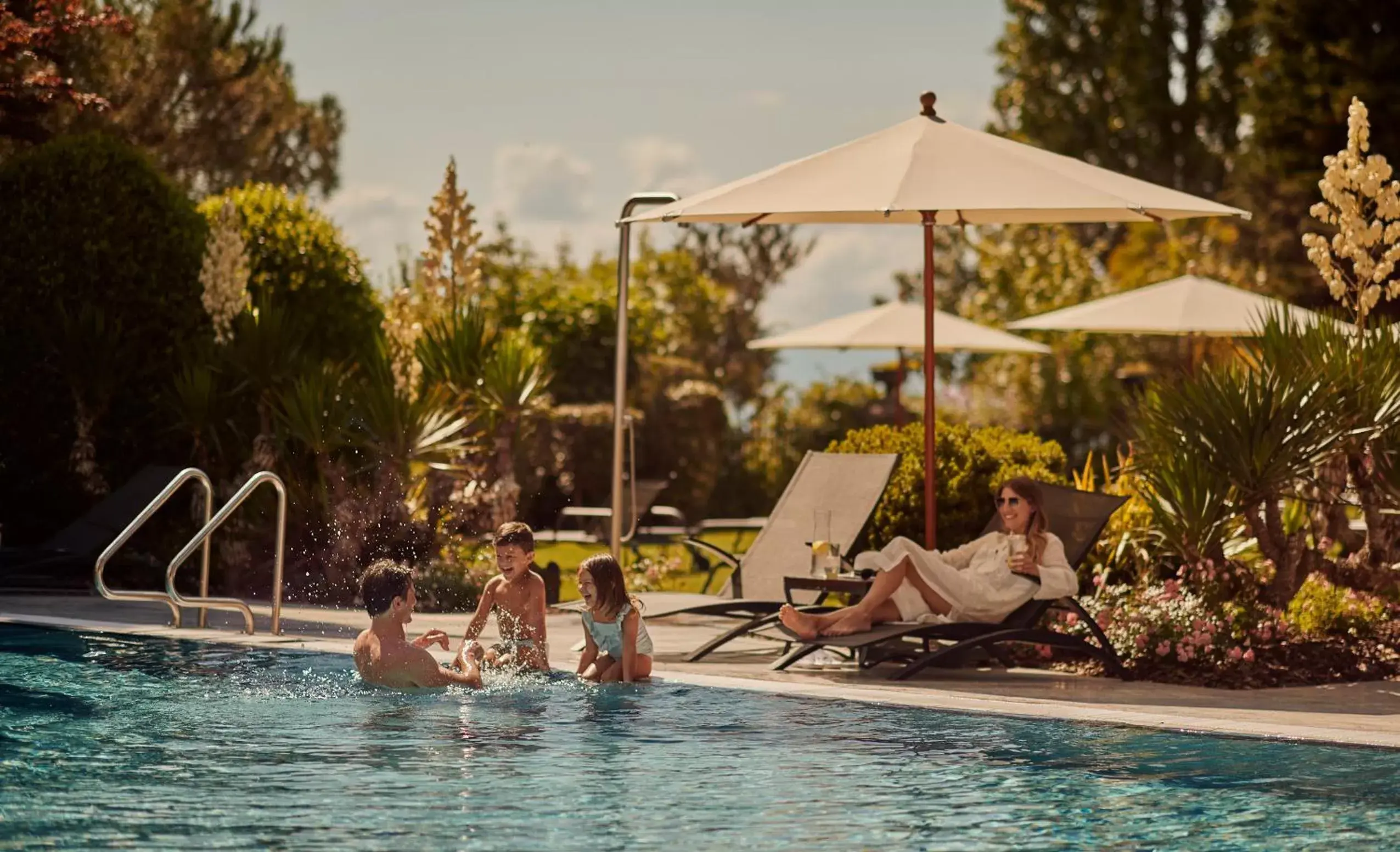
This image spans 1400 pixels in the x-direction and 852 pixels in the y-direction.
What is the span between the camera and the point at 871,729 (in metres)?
8.19

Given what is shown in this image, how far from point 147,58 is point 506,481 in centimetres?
2531

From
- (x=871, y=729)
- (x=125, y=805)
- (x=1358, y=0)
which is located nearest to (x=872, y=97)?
(x=1358, y=0)

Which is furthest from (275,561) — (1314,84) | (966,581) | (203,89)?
(203,89)

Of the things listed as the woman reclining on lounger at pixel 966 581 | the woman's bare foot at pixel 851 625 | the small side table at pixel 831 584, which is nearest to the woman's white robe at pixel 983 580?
the woman reclining on lounger at pixel 966 581

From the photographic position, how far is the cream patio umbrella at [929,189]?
973 cm

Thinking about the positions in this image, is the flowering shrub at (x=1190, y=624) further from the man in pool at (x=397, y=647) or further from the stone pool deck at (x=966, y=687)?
the man in pool at (x=397, y=647)

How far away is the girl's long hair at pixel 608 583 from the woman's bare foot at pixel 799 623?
31.8 inches

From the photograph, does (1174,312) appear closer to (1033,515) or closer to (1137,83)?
(1033,515)

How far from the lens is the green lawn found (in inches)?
610

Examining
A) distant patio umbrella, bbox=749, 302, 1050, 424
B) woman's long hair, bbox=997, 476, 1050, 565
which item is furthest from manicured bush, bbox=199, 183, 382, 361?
woman's long hair, bbox=997, 476, 1050, 565

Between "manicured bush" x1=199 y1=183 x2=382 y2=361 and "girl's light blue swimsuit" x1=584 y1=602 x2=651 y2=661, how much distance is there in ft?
21.6

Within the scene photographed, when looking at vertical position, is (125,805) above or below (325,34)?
below

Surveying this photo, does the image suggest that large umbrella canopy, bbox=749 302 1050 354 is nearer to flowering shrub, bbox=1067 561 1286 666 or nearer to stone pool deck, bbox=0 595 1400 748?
stone pool deck, bbox=0 595 1400 748

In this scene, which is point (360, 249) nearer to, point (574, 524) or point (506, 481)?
point (506, 481)
